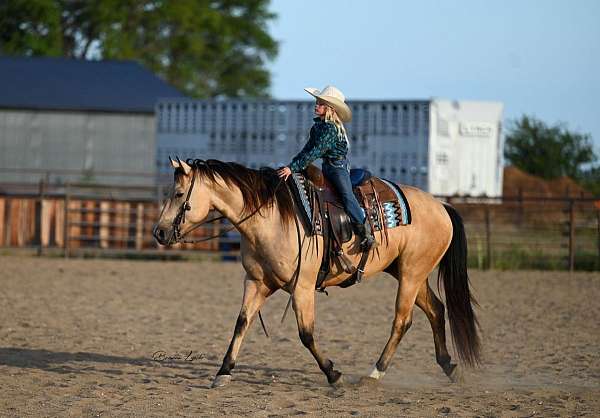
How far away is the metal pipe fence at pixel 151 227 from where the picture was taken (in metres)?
18.9

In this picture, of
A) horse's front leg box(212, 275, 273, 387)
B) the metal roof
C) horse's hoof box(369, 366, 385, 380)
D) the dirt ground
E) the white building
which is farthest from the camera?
the metal roof

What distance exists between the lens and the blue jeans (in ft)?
23.1

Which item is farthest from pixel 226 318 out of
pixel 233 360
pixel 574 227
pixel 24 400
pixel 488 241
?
pixel 574 227

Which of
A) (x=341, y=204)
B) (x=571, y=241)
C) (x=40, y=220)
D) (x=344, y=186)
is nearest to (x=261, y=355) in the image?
(x=341, y=204)

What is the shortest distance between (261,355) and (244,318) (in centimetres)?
165

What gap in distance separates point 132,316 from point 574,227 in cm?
1070

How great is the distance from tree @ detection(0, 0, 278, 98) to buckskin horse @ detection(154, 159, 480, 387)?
3868 cm

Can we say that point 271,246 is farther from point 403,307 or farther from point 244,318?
point 403,307

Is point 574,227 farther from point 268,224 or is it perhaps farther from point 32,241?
point 268,224

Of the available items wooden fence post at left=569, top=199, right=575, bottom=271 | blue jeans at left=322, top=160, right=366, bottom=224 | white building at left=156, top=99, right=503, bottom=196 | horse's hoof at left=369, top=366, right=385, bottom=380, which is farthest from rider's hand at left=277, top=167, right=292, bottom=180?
white building at left=156, top=99, right=503, bottom=196

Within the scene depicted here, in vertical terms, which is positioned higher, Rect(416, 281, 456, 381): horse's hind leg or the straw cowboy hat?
the straw cowboy hat

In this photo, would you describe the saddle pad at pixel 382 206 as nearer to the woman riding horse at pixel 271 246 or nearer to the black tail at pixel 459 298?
the woman riding horse at pixel 271 246

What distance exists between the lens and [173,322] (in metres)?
10.4

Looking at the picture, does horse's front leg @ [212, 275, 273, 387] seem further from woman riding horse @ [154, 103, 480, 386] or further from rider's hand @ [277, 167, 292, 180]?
rider's hand @ [277, 167, 292, 180]
